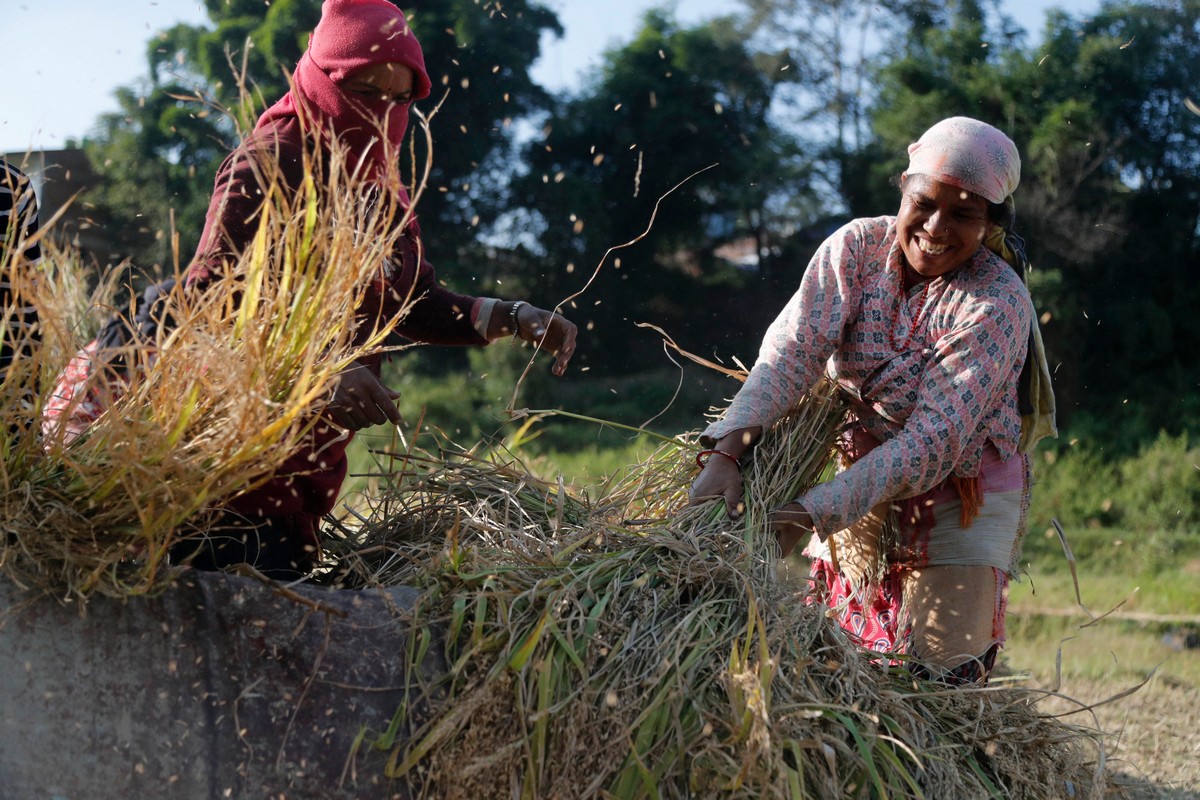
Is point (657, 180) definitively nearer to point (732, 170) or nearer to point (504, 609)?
point (732, 170)

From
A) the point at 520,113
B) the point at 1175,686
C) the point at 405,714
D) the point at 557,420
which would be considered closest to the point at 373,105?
the point at 405,714

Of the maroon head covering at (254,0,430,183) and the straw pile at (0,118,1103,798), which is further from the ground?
the maroon head covering at (254,0,430,183)

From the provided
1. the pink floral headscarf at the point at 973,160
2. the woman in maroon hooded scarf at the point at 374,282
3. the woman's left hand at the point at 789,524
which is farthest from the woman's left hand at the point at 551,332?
the pink floral headscarf at the point at 973,160

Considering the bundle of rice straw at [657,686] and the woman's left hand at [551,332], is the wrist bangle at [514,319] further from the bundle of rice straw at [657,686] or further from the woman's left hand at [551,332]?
the bundle of rice straw at [657,686]

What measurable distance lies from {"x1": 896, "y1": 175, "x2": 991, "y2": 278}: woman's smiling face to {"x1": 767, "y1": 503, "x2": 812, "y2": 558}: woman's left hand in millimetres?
617

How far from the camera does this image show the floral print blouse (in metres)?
2.40

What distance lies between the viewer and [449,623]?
210 cm

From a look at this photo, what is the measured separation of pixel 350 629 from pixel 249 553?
43cm

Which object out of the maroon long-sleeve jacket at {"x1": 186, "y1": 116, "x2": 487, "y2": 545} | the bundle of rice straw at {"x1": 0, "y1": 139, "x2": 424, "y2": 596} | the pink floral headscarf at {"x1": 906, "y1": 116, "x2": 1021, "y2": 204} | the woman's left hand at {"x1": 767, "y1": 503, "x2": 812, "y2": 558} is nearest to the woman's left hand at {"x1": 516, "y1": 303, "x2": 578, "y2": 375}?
the maroon long-sleeve jacket at {"x1": 186, "y1": 116, "x2": 487, "y2": 545}

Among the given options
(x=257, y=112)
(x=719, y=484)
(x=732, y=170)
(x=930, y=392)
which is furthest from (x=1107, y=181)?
(x=719, y=484)

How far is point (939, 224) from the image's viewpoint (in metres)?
2.47

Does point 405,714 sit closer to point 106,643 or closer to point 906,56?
point 106,643

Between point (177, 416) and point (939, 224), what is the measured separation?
1.60 meters

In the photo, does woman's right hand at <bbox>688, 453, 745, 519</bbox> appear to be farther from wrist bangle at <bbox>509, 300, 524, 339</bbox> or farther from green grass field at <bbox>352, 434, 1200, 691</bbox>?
wrist bangle at <bbox>509, 300, 524, 339</bbox>
